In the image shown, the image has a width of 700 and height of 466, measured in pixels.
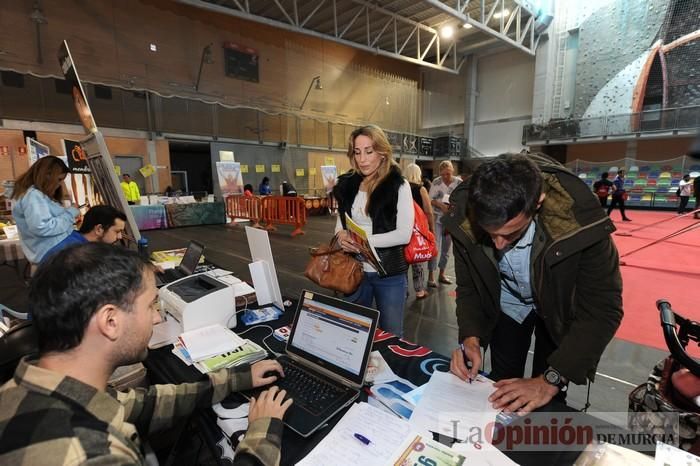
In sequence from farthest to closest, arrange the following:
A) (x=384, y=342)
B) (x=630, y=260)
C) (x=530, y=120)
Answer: (x=530, y=120) < (x=630, y=260) < (x=384, y=342)

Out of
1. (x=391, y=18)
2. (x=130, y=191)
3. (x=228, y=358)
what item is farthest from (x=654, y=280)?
(x=391, y=18)

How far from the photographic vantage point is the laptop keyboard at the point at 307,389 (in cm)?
102

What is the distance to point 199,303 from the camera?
4.93 feet

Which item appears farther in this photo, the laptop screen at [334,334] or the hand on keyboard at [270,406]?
the laptop screen at [334,334]

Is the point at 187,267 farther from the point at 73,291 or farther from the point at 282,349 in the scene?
the point at 73,291

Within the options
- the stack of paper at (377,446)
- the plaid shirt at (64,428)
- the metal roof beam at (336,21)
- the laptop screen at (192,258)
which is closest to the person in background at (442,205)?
the laptop screen at (192,258)

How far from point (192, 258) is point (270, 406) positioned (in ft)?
5.12

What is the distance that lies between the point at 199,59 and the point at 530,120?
45.9ft

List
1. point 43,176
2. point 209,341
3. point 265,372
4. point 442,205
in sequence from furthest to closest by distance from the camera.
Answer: point 442,205, point 43,176, point 209,341, point 265,372

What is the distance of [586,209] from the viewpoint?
41.1 inches

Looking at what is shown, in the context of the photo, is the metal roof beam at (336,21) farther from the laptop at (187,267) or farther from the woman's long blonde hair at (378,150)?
the woman's long blonde hair at (378,150)

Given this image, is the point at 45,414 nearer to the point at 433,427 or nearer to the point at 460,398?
the point at 433,427

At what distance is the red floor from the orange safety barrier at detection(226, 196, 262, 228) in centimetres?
758

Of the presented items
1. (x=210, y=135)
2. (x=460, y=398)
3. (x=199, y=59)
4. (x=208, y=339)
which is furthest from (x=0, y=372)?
(x=199, y=59)
